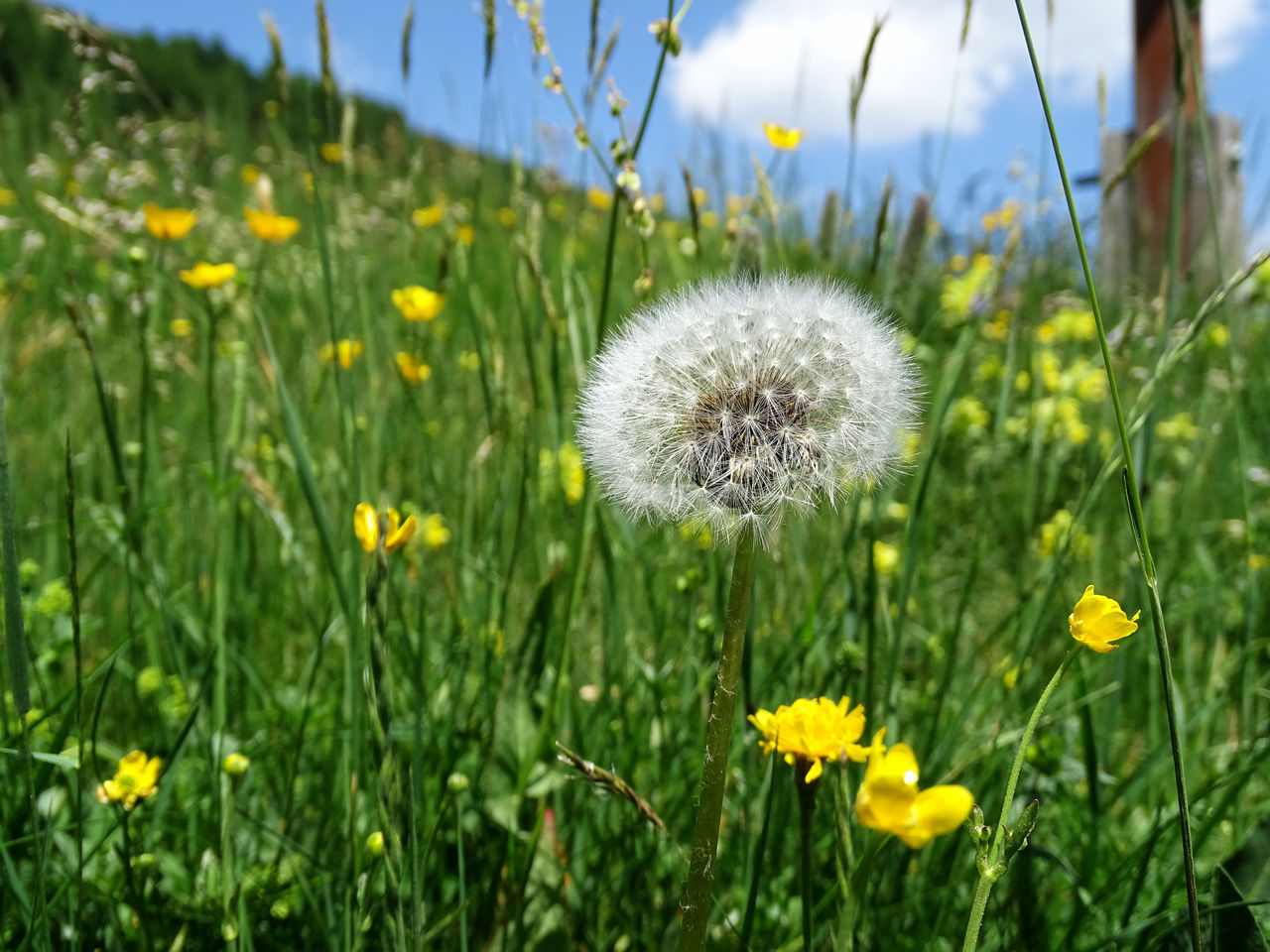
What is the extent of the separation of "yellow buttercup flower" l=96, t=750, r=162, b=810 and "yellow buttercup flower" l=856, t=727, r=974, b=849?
32.6 inches

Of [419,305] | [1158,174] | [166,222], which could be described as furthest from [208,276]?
[1158,174]

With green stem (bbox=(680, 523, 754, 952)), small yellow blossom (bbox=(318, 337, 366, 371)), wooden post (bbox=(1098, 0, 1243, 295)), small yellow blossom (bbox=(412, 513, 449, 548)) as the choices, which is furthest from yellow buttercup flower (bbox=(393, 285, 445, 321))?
wooden post (bbox=(1098, 0, 1243, 295))

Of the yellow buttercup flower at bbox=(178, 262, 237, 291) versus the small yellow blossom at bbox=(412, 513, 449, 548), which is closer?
the yellow buttercup flower at bbox=(178, 262, 237, 291)

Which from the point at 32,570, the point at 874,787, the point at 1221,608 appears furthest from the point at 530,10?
the point at 1221,608

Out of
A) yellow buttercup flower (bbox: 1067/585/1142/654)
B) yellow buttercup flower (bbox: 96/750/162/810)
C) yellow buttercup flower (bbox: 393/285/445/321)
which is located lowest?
yellow buttercup flower (bbox: 96/750/162/810)

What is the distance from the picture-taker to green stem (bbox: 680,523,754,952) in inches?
30.6

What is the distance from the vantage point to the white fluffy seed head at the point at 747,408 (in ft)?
3.05

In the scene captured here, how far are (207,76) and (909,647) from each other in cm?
2002

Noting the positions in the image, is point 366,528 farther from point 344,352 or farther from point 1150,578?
point 344,352

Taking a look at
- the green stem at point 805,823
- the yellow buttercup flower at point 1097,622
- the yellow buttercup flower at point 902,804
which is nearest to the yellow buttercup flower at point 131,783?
the green stem at point 805,823

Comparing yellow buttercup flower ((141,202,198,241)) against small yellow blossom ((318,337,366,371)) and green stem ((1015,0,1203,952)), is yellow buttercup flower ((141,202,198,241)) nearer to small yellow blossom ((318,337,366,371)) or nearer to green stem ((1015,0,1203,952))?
small yellow blossom ((318,337,366,371))

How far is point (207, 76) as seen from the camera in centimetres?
1800

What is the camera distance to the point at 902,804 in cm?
58

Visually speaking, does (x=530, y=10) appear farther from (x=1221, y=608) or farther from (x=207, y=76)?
(x=207, y=76)
